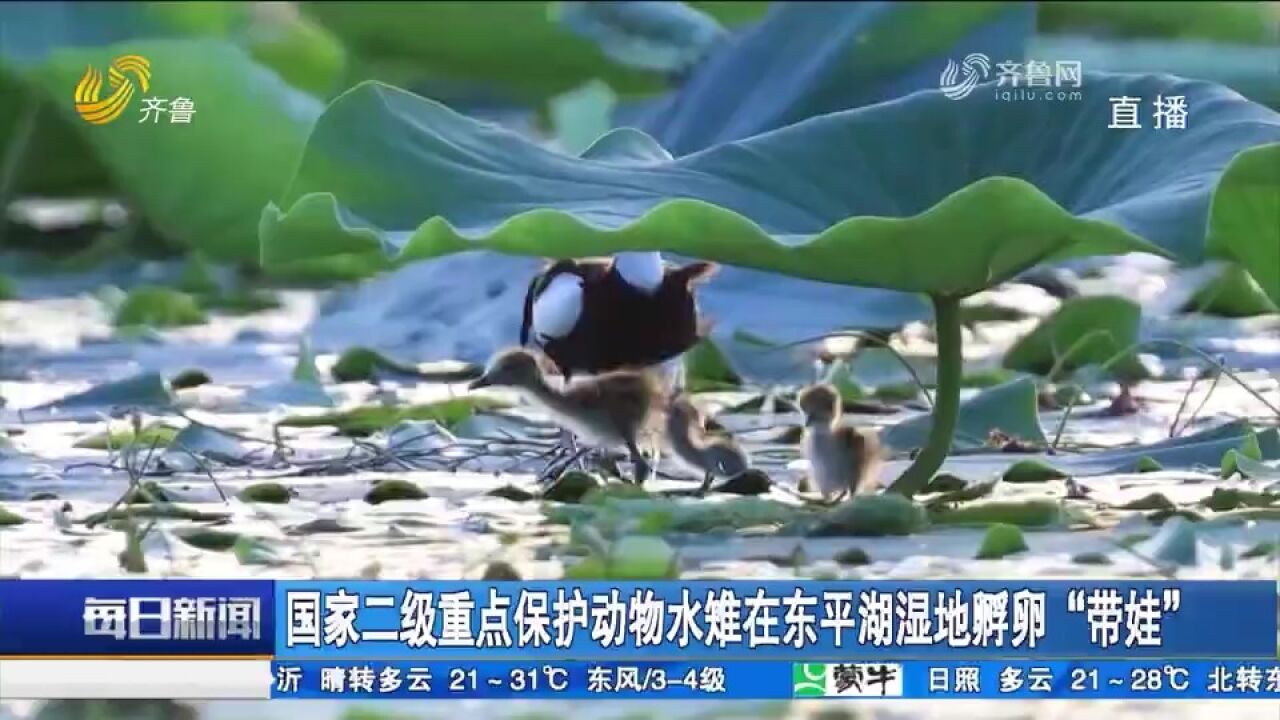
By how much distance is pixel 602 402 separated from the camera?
140 cm

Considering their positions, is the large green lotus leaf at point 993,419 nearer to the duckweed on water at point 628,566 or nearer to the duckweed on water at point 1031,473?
the duckweed on water at point 1031,473

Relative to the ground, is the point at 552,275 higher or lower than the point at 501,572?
higher

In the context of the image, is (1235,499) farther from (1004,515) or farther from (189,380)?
(189,380)

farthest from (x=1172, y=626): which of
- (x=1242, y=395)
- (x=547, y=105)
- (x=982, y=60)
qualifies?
(x=547, y=105)

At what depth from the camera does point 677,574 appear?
50.0 inches

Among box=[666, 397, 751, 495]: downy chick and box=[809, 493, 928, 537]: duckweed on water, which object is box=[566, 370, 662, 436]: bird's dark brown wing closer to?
box=[666, 397, 751, 495]: downy chick

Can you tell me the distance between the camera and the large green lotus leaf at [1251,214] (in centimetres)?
128

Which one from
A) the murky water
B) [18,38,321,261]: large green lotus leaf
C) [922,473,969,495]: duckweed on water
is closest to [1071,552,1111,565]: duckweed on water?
the murky water

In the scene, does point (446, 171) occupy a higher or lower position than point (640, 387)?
higher

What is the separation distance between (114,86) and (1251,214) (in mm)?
735

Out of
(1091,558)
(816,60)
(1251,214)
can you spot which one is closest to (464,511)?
(1091,558)

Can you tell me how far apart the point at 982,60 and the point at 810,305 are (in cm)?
29

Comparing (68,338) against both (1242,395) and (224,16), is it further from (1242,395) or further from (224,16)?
(1242,395)

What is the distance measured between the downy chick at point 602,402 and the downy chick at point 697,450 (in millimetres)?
13
